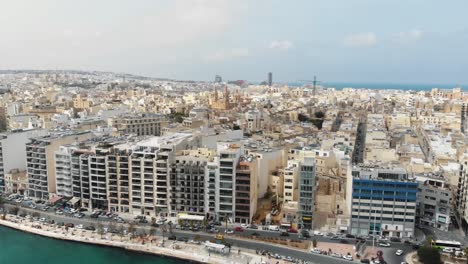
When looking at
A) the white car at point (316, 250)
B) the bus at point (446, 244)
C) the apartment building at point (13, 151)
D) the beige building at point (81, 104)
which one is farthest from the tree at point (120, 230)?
the beige building at point (81, 104)

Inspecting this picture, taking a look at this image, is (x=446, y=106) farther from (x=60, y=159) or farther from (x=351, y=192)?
(x=60, y=159)

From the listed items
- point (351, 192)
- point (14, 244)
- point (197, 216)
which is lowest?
point (14, 244)

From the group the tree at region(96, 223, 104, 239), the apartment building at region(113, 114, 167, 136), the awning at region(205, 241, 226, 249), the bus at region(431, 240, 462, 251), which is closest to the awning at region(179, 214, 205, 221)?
the awning at region(205, 241, 226, 249)

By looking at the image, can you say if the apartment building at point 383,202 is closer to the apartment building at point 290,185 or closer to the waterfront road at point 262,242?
the waterfront road at point 262,242

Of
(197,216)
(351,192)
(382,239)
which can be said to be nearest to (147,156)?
(197,216)

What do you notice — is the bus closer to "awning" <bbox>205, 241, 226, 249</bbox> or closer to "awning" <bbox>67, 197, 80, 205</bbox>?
"awning" <bbox>205, 241, 226, 249</bbox>
